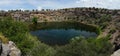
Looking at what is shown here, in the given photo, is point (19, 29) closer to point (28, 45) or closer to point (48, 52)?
point (28, 45)

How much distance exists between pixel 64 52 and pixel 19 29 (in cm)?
2987

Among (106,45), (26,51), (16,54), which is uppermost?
(16,54)

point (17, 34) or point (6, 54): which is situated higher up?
point (6, 54)

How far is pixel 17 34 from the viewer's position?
85500 millimetres

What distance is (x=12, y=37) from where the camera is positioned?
83.5m

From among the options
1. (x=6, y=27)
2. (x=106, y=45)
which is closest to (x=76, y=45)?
(x=6, y=27)

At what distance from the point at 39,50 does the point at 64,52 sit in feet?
35.4

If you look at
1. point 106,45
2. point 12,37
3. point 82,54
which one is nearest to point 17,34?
point 12,37

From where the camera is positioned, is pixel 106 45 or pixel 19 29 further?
pixel 106 45

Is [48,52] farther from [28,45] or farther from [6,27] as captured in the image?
[6,27]

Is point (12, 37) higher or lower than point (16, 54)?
lower

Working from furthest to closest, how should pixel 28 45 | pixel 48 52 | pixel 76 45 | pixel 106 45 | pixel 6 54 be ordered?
pixel 106 45
pixel 28 45
pixel 48 52
pixel 76 45
pixel 6 54

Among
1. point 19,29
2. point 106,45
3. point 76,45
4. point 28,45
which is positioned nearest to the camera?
point 76,45

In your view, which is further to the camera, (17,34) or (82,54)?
(17,34)
